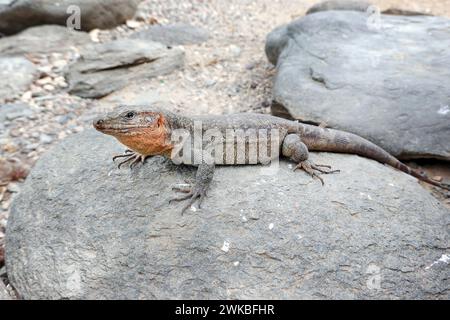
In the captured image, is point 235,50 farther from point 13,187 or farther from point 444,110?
point 13,187

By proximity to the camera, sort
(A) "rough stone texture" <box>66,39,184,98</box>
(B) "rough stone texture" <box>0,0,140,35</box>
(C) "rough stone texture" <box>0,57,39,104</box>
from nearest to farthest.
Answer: (C) "rough stone texture" <box>0,57,39,104</box> → (A) "rough stone texture" <box>66,39,184,98</box> → (B) "rough stone texture" <box>0,0,140,35</box>

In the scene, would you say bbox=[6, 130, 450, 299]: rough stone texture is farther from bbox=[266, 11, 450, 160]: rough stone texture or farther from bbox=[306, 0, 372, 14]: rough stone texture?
bbox=[306, 0, 372, 14]: rough stone texture

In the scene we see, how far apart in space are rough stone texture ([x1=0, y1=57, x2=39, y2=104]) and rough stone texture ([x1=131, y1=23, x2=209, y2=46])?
2.50 metres

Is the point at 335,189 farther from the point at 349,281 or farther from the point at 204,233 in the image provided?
the point at 204,233

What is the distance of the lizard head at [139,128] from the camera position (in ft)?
14.3

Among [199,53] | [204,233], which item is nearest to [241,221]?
[204,233]

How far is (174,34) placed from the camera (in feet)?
35.0

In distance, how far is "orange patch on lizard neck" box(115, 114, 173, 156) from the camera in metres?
4.52

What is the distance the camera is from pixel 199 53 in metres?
10.3

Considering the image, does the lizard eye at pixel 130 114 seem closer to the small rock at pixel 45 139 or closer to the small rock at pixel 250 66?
the small rock at pixel 45 139

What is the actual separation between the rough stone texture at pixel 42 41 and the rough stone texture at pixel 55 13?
20cm

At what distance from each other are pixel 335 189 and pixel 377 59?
11.4 ft

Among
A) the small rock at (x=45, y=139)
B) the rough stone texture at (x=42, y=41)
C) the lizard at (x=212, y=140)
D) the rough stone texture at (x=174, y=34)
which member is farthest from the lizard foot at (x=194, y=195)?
the rough stone texture at (x=42, y=41)

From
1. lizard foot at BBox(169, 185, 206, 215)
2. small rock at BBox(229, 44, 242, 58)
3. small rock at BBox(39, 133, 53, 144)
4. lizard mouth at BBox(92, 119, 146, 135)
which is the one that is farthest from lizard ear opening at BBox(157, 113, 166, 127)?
small rock at BBox(229, 44, 242, 58)
